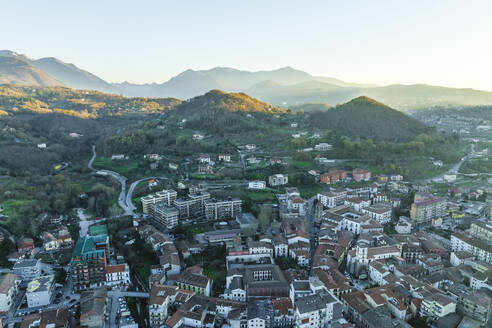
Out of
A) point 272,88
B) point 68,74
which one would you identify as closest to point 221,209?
point 272,88

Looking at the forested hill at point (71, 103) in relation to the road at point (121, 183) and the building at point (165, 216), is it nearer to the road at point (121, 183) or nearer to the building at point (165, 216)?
the road at point (121, 183)

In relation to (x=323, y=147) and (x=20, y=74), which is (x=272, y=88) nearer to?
(x=20, y=74)

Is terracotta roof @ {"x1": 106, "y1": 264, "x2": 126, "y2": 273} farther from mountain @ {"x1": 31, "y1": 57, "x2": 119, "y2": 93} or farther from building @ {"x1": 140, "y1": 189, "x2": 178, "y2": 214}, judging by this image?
mountain @ {"x1": 31, "y1": 57, "x2": 119, "y2": 93}

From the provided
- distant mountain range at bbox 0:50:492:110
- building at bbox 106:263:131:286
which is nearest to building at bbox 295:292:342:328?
building at bbox 106:263:131:286

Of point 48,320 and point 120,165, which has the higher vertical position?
point 120,165

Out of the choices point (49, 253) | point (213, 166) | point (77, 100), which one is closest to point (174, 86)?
point (77, 100)

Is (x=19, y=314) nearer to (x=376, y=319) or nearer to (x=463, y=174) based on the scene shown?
(x=376, y=319)

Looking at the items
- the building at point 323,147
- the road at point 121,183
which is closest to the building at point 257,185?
the road at point 121,183
